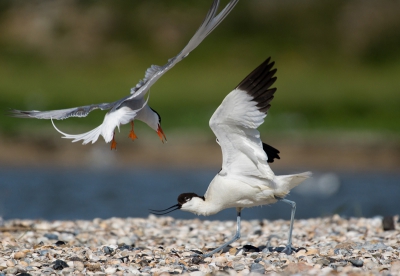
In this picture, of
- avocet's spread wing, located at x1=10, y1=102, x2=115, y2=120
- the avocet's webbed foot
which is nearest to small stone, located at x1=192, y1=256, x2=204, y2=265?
the avocet's webbed foot

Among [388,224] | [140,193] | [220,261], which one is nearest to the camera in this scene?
[220,261]

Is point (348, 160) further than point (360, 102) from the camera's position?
No

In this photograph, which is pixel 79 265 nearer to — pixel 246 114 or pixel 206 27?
pixel 246 114

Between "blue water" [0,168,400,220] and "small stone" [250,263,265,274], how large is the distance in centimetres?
533

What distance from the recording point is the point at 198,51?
112ft

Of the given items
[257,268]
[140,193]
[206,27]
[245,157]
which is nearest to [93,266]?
[257,268]

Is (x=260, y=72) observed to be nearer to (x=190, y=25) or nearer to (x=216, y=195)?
(x=216, y=195)

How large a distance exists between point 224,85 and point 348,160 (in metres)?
10.0

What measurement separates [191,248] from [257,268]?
64.2 inches

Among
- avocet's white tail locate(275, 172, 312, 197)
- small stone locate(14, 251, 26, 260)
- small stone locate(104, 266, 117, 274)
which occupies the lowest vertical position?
small stone locate(104, 266, 117, 274)

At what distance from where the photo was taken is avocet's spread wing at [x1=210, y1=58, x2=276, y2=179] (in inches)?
251

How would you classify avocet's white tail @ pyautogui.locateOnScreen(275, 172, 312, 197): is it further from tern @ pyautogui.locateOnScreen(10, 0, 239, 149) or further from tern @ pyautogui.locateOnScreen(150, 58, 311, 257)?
tern @ pyautogui.locateOnScreen(10, 0, 239, 149)

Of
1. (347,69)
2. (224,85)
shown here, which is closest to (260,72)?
(224,85)

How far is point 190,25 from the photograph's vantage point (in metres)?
35.3
